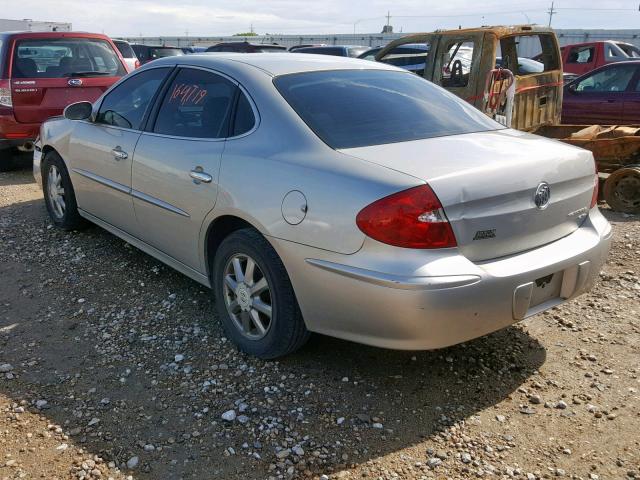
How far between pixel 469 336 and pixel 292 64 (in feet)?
6.25

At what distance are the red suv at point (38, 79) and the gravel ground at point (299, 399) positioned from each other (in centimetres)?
429

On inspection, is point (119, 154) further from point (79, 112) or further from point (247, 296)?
point (247, 296)

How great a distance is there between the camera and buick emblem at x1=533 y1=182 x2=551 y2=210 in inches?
116

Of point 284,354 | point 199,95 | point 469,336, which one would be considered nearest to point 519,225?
point 469,336

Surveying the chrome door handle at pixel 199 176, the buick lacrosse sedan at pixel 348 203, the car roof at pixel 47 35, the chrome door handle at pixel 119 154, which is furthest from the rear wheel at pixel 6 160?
the chrome door handle at pixel 199 176

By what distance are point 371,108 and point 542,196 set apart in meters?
1.02

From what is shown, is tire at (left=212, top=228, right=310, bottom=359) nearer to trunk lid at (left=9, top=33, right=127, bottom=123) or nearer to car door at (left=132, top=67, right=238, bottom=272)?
car door at (left=132, top=67, right=238, bottom=272)

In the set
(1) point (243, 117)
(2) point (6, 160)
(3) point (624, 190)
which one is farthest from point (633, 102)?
(2) point (6, 160)

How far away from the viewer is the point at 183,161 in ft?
12.0

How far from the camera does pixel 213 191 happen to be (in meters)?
3.39

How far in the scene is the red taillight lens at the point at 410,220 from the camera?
2.65 meters

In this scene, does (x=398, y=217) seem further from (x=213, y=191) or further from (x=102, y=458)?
(x=102, y=458)

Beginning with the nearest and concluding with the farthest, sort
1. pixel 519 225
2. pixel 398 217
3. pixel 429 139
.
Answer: pixel 398 217 → pixel 519 225 → pixel 429 139

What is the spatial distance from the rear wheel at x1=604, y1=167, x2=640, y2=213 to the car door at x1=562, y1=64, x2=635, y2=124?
3.58 metres
